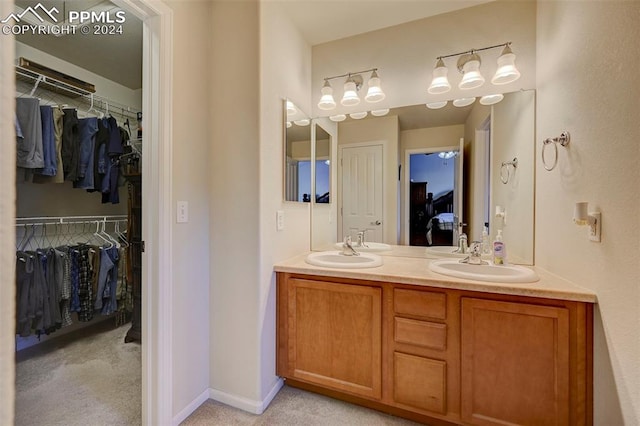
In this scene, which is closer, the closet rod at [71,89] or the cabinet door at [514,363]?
the cabinet door at [514,363]

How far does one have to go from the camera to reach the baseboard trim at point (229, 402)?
162 cm

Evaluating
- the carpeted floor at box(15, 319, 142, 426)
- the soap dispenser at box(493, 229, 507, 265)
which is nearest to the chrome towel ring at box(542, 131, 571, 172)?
the soap dispenser at box(493, 229, 507, 265)

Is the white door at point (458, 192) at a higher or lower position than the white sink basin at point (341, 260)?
higher

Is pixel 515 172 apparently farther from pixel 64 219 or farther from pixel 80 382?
pixel 64 219

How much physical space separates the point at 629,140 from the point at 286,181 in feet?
5.38

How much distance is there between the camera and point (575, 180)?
1.34 metres

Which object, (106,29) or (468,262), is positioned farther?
(106,29)

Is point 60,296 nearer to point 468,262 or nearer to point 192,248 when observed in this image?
point 192,248

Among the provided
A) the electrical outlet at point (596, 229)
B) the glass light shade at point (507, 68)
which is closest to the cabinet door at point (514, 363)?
the electrical outlet at point (596, 229)

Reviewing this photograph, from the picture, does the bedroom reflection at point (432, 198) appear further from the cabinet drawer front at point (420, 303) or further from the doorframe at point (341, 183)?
the cabinet drawer front at point (420, 303)

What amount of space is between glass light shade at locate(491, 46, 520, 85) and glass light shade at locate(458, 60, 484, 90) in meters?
0.10

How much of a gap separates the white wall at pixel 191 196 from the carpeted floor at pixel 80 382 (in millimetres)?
417

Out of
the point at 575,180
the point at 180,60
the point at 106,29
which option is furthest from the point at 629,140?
the point at 106,29

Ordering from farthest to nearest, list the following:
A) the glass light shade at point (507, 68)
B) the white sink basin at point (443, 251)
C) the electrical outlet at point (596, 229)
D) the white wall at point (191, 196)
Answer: the white sink basin at point (443, 251) → the glass light shade at point (507, 68) → the white wall at point (191, 196) → the electrical outlet at point (596, 229)
